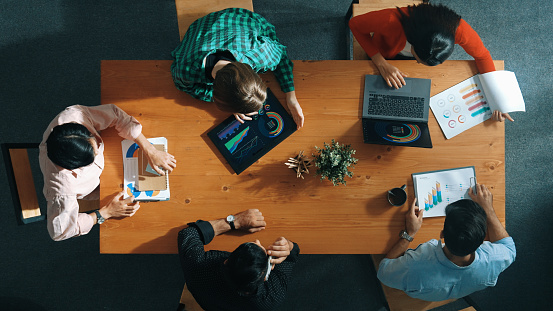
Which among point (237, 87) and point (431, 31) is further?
point (431, 31)

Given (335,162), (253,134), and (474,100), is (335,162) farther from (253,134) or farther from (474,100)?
(474,100)

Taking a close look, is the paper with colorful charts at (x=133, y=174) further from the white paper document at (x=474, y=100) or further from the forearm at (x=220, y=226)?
the white paper document at (x=474, y=100)

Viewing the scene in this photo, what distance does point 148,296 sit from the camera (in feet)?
7.42

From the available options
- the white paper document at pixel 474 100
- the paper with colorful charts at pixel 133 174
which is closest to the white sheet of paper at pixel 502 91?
the white paper document at pixel 474 100

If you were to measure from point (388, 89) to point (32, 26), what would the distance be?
2.55m

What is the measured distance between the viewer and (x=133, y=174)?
1.57 m

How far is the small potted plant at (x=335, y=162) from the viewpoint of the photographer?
1.45 m

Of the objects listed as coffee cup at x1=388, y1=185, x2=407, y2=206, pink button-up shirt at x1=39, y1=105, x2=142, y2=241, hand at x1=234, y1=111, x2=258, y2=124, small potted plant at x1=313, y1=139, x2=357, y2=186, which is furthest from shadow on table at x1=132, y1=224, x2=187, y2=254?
coffee cup at x1=388, y1=185, x2=407, y2=206

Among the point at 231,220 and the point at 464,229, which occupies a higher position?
the point at 464,229

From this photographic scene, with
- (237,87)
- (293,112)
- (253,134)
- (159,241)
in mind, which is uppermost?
(237,87)

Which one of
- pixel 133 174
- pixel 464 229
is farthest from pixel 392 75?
pixel 133 174

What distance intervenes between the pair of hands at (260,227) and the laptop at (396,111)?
0.64 m

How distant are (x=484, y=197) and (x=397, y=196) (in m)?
0.41

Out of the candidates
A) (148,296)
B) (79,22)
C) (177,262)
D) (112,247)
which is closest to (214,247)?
(112,247)
